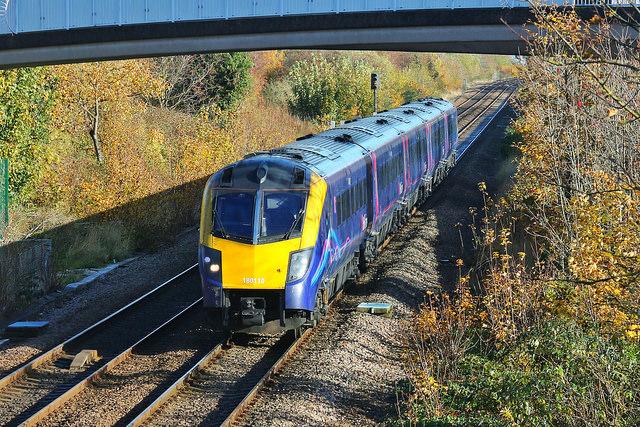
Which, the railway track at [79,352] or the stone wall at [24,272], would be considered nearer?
the railway track at [79,352]

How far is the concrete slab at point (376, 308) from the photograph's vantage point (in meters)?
16.5

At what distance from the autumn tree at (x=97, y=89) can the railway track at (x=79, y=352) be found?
33.7 ft

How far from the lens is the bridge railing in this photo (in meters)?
21.4

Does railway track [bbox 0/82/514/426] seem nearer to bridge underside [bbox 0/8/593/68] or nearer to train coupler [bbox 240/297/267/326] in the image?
train coupler [bbox 240/297/267/326]

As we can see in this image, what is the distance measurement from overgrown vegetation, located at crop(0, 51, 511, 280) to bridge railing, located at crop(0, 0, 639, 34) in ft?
4.56

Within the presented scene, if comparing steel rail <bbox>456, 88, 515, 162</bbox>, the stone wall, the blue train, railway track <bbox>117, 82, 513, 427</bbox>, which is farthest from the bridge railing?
steel rail <bbox>456, 88, 515, 162</bbox>

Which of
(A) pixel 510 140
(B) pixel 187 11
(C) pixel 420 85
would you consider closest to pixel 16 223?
(B) pixel 187 11

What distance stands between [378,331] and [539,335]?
3.83 metres

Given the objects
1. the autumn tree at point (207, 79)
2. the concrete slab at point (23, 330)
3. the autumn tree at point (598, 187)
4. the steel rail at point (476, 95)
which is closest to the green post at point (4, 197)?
the concrete slab at point (23, 330)

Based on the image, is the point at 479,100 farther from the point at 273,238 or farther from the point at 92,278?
the point at 273,238

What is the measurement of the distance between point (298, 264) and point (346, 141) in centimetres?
550

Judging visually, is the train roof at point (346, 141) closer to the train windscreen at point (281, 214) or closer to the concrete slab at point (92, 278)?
the train windscreen at point (281, 214)

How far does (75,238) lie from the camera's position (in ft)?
73.3

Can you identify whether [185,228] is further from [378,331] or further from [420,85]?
[420,85]
